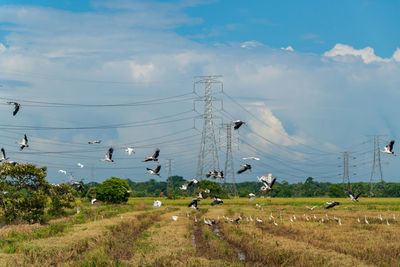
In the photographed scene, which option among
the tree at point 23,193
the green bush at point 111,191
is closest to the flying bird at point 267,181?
the tree at point 23,193

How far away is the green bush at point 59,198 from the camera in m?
55.8

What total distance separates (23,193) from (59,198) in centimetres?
692

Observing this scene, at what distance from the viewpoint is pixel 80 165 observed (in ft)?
123

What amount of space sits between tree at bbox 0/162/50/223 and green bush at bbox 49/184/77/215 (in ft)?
8.13

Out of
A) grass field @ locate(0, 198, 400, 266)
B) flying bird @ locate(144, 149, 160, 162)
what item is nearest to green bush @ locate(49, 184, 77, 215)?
grass field @ locate(0, 198, 400, 266)

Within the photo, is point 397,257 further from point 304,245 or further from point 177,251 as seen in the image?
point 177,251

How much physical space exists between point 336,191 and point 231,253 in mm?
124692

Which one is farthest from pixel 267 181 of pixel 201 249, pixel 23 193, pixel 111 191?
pixel 111 191

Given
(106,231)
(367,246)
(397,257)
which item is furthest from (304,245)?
(106,231)

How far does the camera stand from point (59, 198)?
5672 cm

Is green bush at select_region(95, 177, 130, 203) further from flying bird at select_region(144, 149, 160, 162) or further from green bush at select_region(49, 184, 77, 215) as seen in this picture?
flying bird at select_region(144, 149, 160, 162)

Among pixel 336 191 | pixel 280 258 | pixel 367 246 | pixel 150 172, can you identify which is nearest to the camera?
pixel 280 258

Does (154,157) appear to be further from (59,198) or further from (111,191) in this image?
(111,191)

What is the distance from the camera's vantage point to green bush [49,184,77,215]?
55.8 metres
